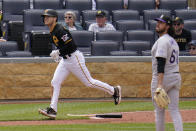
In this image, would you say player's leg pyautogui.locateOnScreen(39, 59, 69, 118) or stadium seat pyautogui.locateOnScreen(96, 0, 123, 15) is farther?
stadium seat pyautogui.locateOnScreen(96, 0, 123, 15)

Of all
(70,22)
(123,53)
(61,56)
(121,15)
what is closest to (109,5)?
(121,15)

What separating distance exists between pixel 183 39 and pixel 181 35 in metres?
0.11

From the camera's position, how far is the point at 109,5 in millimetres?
17047

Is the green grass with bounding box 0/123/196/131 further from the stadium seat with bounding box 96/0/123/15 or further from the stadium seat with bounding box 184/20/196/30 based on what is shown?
the stadium seat with bounding box 96/0/123/15

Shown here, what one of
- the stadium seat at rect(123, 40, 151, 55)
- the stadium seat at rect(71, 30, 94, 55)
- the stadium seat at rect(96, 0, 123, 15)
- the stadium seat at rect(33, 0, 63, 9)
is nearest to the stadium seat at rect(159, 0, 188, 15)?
the stadium seat at rect(96, 0, 123, 15)

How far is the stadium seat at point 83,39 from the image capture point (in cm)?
1463

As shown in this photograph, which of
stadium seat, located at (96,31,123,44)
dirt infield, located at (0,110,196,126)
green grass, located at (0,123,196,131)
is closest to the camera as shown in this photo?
green grass, located at (0,123,196,131)

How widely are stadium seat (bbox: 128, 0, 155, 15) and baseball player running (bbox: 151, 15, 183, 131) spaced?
9630mm

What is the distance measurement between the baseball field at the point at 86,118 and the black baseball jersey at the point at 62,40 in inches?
46.5

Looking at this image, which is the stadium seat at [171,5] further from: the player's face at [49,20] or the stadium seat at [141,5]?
the player's face at [49,20]

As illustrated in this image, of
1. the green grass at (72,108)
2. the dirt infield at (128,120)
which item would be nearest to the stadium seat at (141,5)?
the green grass at (72,108)

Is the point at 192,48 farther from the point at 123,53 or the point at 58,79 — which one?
the point at 58,79

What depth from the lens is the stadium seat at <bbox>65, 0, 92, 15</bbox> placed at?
16703mm

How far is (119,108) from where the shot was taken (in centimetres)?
1200
